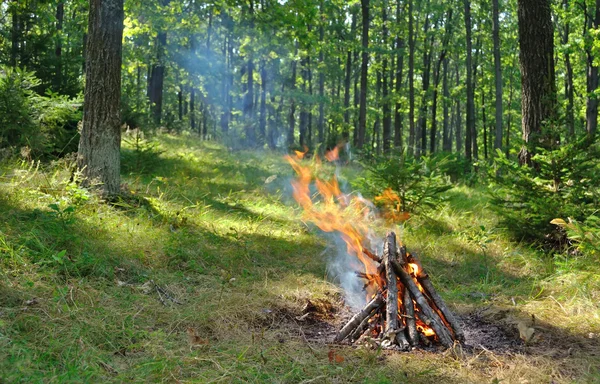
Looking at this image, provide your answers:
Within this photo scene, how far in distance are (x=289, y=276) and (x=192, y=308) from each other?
1.62m

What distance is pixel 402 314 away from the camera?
4.05 metres

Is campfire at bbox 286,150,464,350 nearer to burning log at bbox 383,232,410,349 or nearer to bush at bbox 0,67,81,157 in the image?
burning log at bbox 383,232,410,349

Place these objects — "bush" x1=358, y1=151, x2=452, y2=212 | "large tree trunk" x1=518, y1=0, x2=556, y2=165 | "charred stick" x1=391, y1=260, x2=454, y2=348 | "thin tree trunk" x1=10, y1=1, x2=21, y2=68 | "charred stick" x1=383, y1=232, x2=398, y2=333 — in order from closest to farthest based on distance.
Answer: "charred stick" x1=391, y1=260, x2=454, y2=348 < "charred stick" x1=383, y1=232, x2=398, y2=333 < "large tree trunk" x1=518, y1=0, x2=556, y2=165 < "bush" x1=358, y1=151, x2=452, y2=212 < "thin tree trunk" x1=10, y1=1, x2=21, y2=68

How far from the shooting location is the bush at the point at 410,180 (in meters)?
8.13

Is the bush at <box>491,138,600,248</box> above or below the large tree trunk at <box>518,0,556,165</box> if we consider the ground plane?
below

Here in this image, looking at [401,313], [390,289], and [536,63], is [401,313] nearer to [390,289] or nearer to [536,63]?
[390,289]

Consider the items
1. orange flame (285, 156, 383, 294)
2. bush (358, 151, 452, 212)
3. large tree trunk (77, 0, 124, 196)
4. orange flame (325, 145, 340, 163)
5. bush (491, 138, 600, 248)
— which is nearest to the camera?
bush (491, 138, 600, 248)

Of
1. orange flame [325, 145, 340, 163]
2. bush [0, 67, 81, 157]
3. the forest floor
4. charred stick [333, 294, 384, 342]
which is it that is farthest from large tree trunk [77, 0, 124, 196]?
orange flame [325, 145, 340, 163]

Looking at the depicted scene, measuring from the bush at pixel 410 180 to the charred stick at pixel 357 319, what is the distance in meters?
4.27

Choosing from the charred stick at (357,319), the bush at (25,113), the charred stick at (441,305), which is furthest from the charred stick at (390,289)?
the bush at (25,113)

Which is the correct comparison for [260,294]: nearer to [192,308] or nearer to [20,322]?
[192,308]

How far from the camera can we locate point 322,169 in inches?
513

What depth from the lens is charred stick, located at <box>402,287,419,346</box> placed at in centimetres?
386

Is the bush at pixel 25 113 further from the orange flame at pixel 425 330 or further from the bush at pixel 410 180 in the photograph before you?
the orange flame at pixel 425 330
